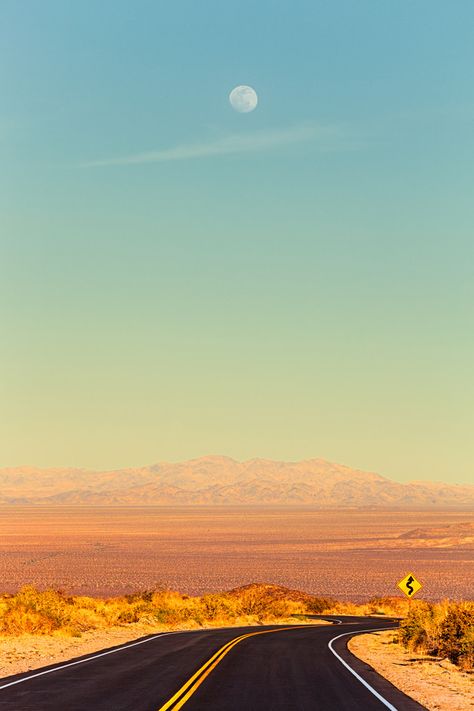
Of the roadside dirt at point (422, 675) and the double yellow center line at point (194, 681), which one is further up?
the double yellow center line at point (194, 681)

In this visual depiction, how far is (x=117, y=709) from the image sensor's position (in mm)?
16297

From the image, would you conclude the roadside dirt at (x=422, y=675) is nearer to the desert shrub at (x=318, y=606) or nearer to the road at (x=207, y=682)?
the road at (x=207, y=682)

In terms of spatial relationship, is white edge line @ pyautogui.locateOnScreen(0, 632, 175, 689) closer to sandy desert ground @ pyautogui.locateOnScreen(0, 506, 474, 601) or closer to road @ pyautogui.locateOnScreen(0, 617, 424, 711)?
road @ pyautogui.locateOnScreen(0, 617, 424, 711)

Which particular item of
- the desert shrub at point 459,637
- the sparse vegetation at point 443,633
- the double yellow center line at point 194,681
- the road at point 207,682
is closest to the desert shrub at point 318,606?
the sparse vegetation at point 443,633

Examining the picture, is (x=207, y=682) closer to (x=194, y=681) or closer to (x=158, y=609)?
(x=194, y=681)

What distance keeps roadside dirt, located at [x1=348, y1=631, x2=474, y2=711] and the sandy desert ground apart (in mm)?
37706

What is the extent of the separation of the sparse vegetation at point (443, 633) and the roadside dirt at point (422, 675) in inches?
17.3

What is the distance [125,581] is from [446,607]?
46.5 m

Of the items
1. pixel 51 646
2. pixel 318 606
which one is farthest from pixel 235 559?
pixel 51 646

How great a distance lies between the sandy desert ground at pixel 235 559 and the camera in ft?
246

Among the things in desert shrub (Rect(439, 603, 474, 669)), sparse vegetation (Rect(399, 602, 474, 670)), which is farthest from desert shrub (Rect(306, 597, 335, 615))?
desert shrub (Rect(439, 603, 474, 669))

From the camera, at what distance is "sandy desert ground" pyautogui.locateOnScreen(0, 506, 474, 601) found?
7506 centimetres

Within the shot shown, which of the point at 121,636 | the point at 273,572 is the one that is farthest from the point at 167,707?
the point at 273,572

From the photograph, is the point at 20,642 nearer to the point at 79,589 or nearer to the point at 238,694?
the point at 238,694
